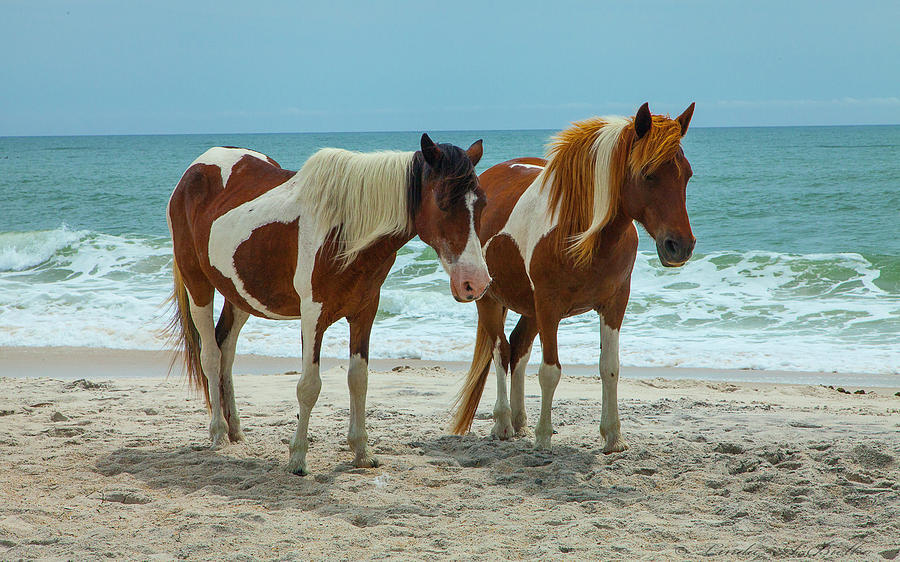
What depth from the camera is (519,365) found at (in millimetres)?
4562

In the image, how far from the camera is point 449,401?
5758 mm

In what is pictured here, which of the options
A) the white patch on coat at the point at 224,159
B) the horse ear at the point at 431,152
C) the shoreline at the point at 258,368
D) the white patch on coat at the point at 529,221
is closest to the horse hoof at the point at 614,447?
the white patch on coat at the point at 529,221

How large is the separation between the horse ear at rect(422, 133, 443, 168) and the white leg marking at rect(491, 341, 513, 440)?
1.64 metres

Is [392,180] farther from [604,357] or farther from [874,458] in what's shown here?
[874,458]

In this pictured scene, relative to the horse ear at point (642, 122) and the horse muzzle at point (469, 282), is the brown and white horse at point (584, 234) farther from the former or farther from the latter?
the horse muzzle at point (469, 282)

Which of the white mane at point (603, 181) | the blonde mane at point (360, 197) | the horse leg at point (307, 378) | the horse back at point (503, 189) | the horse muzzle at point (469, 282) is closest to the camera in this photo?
the horse muzzle at point (469, 282)

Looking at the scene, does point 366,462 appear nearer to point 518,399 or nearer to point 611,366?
point 518,399

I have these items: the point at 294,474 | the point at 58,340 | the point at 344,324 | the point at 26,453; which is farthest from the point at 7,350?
the point at 294,474

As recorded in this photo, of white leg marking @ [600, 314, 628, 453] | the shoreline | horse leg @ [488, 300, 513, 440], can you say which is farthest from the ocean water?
white leg marking @ [600, 314, 628, 453]

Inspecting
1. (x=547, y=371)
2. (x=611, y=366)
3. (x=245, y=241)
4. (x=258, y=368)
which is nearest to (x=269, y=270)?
(x=245, y=241)

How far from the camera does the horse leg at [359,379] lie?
12.4 feet

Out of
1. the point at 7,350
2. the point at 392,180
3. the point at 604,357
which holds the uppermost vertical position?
the point at 392,180

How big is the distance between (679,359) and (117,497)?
5.77 metres

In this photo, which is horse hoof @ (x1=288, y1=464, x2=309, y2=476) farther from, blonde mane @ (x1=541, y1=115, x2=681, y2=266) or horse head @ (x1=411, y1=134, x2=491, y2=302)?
blonde mane @ (x1=541, y1=115, x2=681, y2=266)
